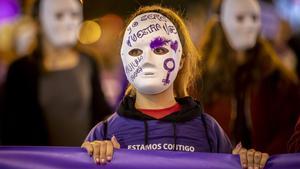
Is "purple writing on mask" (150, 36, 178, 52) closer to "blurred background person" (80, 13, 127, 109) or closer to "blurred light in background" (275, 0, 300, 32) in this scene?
"blurred background person" (80, 13, 127, 109)

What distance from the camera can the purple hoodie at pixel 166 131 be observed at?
2.01 m

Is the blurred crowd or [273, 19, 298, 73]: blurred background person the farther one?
[273, 19, 298, 73]: blurred background person

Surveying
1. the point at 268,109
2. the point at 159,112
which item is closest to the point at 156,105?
the point at 159,112

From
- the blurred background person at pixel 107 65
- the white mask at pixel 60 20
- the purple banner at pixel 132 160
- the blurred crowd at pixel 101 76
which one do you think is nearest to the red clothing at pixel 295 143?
Answer: the purple banner at pixel 132 160

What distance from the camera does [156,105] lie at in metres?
2.04

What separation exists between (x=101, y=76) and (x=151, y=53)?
4.48ft

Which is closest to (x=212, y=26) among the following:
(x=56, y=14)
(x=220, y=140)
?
(x=56, y=14)

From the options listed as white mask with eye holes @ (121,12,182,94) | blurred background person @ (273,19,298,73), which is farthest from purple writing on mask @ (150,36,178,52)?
blurred background person @ (273,19,298,73)

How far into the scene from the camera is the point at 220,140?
204cm

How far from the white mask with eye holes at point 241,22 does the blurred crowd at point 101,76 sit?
0.01 metres

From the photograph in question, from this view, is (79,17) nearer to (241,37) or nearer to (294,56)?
(241,37)

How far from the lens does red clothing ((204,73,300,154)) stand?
269 centimetres

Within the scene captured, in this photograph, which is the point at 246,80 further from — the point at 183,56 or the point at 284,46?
the point at 183,56

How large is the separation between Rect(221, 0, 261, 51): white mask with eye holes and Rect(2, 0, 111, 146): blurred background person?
605mm
